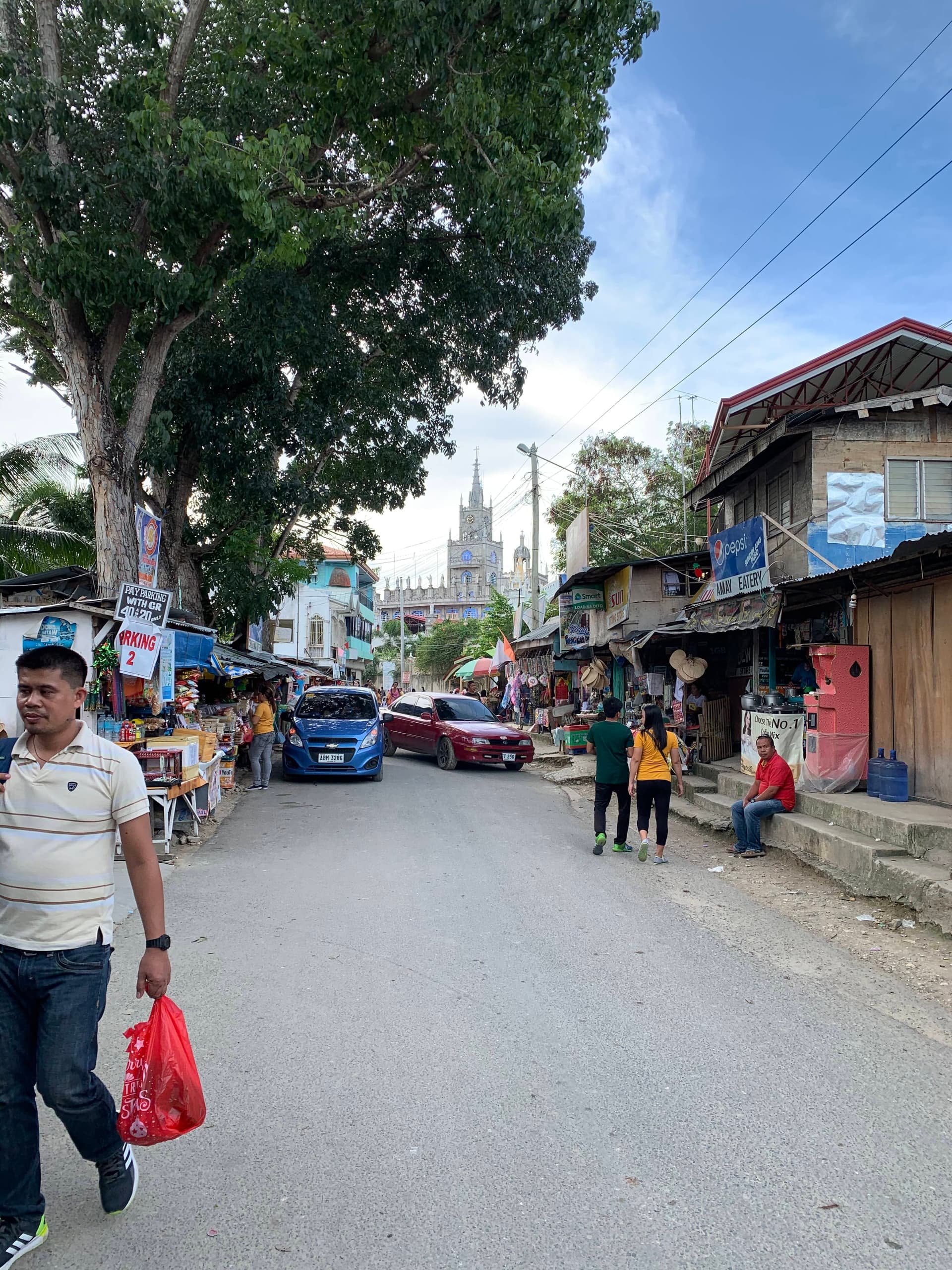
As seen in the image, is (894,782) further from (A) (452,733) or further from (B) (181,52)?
(B) (181,52)

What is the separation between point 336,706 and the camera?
1664 cm

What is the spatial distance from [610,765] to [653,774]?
1.81ft

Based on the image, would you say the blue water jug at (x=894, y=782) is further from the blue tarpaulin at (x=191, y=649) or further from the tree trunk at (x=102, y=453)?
the tree trunk at (x=102, y=453)

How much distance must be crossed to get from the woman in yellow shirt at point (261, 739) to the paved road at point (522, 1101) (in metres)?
7.03

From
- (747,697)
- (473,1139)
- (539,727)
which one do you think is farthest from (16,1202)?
(539,727)

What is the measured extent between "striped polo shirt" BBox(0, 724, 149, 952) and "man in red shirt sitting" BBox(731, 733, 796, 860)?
27.2 ft

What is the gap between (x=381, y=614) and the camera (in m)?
108

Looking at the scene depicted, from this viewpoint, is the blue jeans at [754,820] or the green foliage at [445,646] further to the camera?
the green foliage at [445,646]

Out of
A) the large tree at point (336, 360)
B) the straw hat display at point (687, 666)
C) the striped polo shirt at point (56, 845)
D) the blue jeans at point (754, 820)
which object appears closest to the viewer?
the striped polo shirt at point (56, 845)

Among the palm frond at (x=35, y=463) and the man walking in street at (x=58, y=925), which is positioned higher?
the palm frond at (x=35, y=463)

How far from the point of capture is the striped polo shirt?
2.73 metres

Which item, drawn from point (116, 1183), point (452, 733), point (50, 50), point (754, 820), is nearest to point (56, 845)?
point (116, 1183)

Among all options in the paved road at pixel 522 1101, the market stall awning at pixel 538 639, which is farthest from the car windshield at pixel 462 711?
the paved road at pixel 522 1101

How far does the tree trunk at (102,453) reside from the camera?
11.3m
